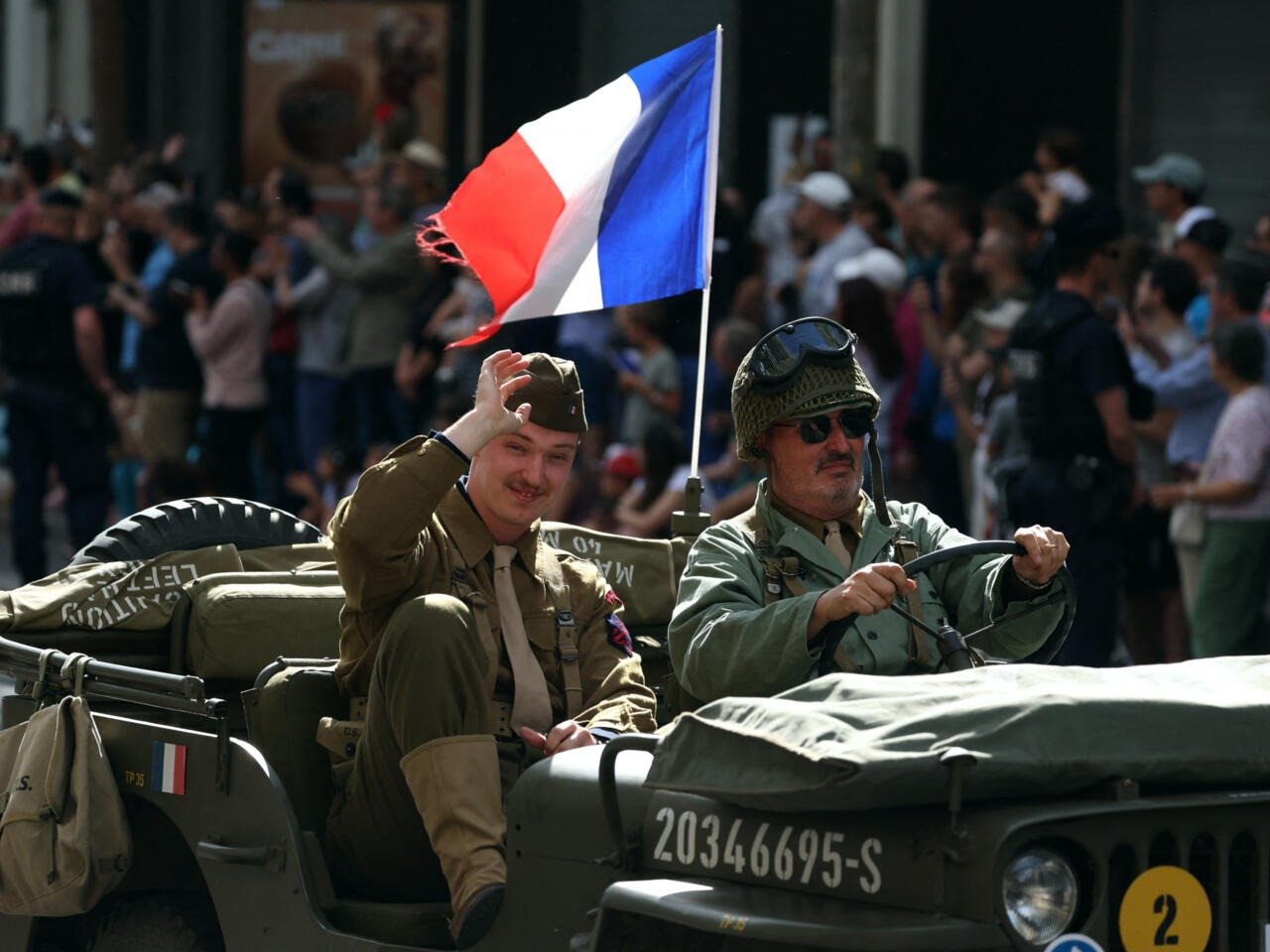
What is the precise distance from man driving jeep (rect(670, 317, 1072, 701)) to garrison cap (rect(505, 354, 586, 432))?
0.46m

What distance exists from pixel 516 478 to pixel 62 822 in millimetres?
1320

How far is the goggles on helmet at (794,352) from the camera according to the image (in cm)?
523

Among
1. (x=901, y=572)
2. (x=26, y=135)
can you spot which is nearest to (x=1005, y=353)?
(x=901, y=572)

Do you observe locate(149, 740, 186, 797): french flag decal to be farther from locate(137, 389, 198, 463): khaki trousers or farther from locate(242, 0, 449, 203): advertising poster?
locate(242, 0, 449, 203): advertising poster

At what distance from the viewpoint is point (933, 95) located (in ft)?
52.8

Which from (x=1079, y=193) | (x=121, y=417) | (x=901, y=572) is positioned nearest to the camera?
(x=901, y=572)

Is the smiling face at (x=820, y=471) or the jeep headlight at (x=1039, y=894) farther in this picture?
the smiling face at (x=820, y=471)

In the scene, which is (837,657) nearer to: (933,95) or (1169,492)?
(1169,492)

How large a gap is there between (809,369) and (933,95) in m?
11.2

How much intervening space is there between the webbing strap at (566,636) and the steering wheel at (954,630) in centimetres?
81

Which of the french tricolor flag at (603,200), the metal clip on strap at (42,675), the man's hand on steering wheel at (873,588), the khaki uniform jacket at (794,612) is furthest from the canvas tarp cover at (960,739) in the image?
the french tricolor flag at (603,200)

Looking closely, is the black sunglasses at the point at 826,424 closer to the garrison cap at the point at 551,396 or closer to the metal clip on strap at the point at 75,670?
the garrison cap at the point at 551,396

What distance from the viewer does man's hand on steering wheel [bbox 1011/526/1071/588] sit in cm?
488

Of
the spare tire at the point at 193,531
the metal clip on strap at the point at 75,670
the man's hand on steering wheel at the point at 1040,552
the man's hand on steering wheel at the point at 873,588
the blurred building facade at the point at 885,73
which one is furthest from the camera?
the blurred building facade at the point at 885,73
